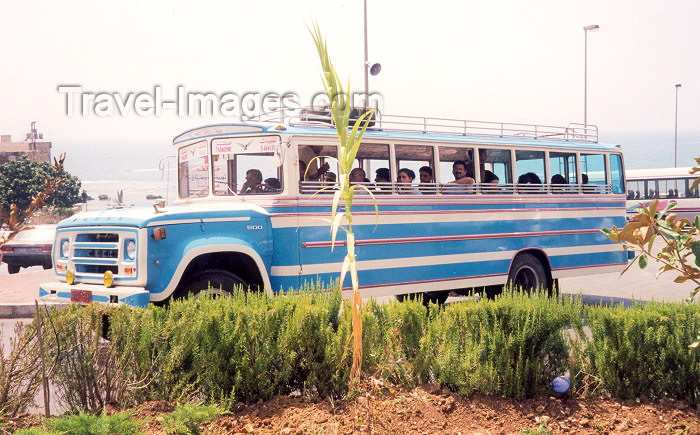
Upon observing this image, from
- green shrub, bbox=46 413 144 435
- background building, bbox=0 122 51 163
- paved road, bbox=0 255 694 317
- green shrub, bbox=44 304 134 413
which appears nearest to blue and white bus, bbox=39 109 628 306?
paved road, bbox=0 255 694 317

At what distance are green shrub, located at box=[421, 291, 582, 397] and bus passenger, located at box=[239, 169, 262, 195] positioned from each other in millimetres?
3979

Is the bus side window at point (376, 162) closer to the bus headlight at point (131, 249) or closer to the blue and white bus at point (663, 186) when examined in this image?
the bus headlight at point (131, 249)

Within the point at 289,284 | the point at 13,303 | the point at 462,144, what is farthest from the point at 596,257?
the point at 13,303

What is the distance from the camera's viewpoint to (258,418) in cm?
462

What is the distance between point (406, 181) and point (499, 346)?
5062mm

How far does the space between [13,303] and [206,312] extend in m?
9.28

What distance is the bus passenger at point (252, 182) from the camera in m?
8.92

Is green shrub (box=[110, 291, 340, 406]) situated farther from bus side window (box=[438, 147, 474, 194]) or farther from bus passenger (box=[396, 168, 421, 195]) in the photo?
bus side window (box=[438, 147, 474, 194])

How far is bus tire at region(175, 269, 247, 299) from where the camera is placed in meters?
7.79

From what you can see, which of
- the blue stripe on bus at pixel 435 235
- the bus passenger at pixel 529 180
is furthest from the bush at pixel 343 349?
the bus passenger at pixel 529 180

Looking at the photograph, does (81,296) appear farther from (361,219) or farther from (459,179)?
(459,179)

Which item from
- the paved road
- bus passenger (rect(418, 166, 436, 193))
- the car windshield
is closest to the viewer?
bus passenger (rect(418, 166, 436, 193))

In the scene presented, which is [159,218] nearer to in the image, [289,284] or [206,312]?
[289,284]

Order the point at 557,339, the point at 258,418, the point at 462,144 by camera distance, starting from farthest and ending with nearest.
Result: the point at 462,144 → the point at 557,339 → the point at 258,418
